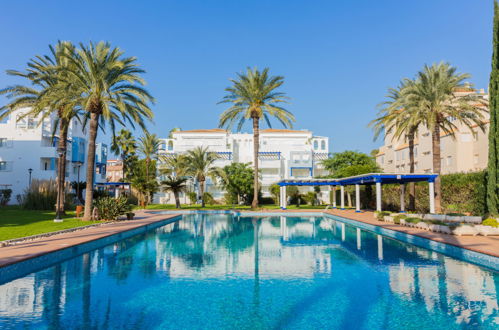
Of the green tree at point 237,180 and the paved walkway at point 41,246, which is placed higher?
the green tree at point 237,180

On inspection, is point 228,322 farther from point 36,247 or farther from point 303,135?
point 303,135

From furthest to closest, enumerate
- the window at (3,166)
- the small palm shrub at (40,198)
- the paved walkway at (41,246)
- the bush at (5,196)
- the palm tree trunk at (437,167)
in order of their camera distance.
A: the window at (3,166), the bush at (5,196), the small palm shrub at (40,198), the palm tree trunk at (437,167), the paved walkway at (41,246)

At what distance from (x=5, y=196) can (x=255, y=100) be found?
2761 centimetres

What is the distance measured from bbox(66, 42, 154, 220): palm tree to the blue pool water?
9.44m

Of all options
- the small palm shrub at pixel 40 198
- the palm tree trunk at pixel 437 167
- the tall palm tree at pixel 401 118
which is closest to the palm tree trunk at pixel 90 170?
the small palm shrub at pixel 40 198

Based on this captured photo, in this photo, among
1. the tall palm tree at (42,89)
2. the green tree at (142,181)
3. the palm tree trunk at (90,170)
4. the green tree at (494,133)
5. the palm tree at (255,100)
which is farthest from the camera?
the green tree at (142,181)

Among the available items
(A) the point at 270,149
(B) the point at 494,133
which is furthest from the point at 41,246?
(A) the point at 270,149

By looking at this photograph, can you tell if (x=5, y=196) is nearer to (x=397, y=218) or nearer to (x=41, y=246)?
(x=41, y=246)

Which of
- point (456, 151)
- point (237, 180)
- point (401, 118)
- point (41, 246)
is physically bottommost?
point (41, 246)

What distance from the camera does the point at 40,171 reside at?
38562 mm

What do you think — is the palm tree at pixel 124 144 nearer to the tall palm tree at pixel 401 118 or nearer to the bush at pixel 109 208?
the bush at pixel 109 208

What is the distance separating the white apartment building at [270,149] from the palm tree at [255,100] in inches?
850

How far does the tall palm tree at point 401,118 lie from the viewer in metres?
23.3

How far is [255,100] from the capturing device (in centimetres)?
3031
